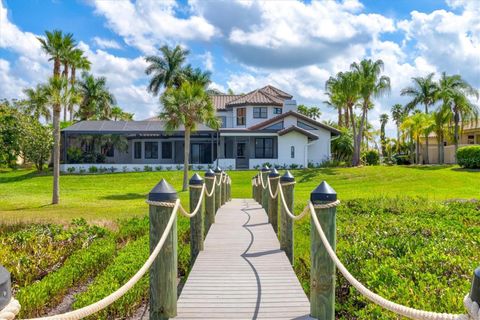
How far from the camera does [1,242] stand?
32.0 ft

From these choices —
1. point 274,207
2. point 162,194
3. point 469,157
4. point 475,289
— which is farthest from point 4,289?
point 469,157

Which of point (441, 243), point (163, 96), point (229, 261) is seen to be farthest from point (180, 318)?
point (163, 96)

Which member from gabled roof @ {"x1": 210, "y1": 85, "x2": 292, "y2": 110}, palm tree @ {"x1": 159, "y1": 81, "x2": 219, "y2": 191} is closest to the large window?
gabled roof @ {"x1": 210, "y1": 85, "x2": 292, "y2": 110}

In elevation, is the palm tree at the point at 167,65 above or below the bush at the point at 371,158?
above

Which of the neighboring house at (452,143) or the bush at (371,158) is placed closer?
the bush at (371,158)

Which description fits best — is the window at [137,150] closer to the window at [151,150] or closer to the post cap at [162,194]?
the window at [151,150]

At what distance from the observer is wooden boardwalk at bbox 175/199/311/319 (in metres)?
4.87

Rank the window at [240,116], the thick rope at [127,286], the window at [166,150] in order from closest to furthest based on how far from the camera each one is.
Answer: the thick rope at [127,286] → the window at [166,150] → the window at [240,116]

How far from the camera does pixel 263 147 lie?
142 feet

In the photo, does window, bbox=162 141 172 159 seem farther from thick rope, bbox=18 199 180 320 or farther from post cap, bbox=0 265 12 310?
post cap, bbox=0 265 12 310

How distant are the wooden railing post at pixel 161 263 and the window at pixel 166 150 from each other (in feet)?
138

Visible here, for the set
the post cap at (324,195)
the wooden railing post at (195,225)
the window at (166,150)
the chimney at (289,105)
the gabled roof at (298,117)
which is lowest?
the wooden railing post at (195,225)

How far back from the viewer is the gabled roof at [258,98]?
155 feet

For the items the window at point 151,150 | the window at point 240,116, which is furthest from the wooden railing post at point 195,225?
the window at point 240,116
